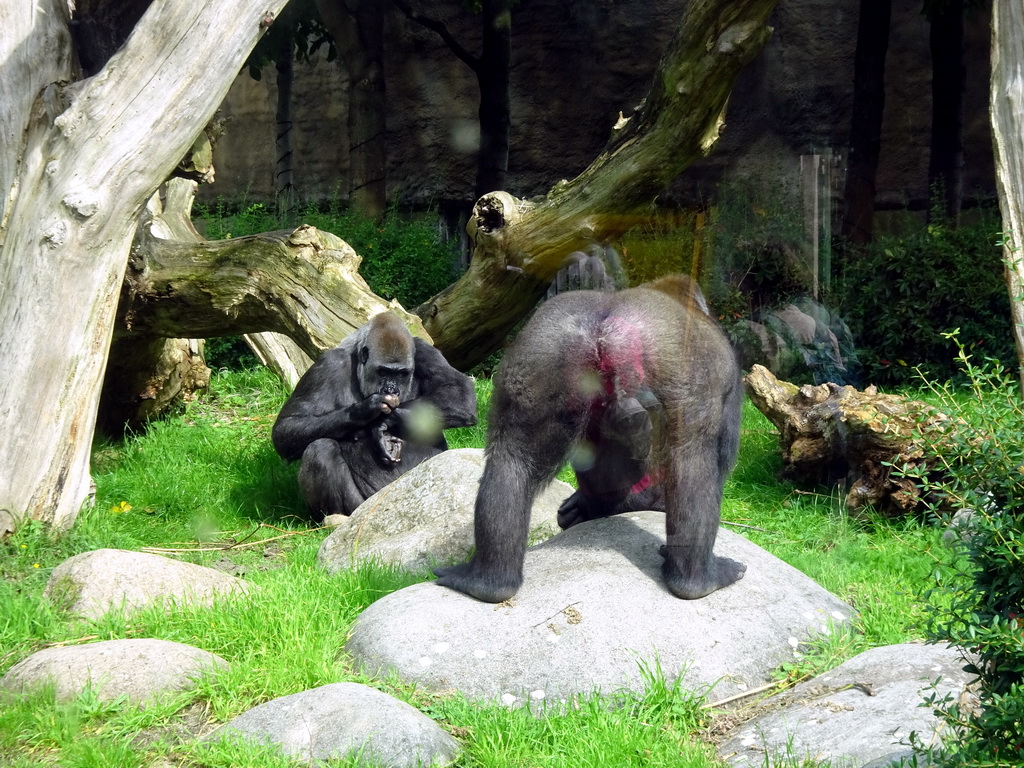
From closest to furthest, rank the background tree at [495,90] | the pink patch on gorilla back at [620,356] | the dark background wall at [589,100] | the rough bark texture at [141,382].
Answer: the pink patch on gorilla back at [620,356] < the rough bark texture at [141,382] < the background tree at [495,90] < the dark background wall at [589,100]

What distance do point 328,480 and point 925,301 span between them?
5537 millimetres

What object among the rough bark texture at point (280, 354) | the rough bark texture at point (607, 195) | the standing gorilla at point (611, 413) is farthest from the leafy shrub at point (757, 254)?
the rough bark texture at point (280, 354)

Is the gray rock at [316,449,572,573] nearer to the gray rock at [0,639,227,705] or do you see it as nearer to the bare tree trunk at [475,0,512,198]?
the gray rock at [0,639,227,705]

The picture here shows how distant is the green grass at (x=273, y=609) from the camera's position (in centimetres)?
342

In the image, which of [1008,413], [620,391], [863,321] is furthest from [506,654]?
[863,321]

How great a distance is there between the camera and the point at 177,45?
565cm

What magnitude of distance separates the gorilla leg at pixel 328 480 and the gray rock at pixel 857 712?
3.24m

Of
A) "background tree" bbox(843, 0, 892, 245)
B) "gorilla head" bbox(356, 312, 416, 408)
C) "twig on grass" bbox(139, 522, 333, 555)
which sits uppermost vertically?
"background tree" bbox(843, 0, 892, 245)

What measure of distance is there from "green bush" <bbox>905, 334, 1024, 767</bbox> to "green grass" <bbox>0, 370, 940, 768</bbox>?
103 centimetres

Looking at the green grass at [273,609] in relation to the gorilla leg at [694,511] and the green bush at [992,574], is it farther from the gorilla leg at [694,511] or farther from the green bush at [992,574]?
the green bush at [992,574]

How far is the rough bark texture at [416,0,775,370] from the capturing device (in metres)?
6.34

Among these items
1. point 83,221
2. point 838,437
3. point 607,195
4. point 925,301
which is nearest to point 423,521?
point 83,221

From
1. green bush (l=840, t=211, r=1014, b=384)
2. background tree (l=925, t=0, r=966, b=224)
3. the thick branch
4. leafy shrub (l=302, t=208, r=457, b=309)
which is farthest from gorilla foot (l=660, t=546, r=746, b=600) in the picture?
background tree (l=925, t=0, r=966, b=224)

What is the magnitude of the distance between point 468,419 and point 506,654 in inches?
110
